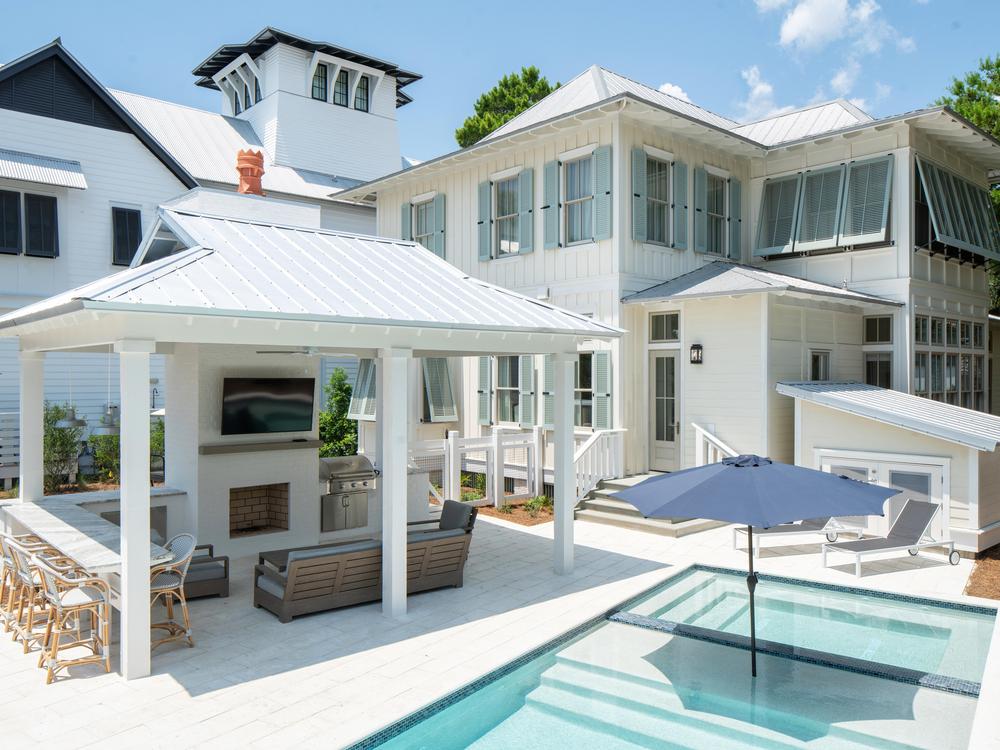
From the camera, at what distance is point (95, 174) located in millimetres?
17453

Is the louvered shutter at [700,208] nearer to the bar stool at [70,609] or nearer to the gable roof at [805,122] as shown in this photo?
the gable roof at [805,122]

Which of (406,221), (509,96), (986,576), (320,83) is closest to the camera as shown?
(986,576)

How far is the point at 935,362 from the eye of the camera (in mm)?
15297

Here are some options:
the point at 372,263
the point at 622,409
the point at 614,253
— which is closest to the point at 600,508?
the point at 622,409

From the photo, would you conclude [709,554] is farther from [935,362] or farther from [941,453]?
[935,362]

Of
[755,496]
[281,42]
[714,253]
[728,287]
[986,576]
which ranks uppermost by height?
[281,42]

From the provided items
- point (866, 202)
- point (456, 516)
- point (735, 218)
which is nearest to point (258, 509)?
point (456, 516)

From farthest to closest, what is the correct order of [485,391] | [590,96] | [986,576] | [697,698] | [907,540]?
1. [485,391]
2. [590,96]
3. [907,540]
4. [986,576]
5. [697,698]

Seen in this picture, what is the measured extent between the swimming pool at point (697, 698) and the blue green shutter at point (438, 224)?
11.3 metres

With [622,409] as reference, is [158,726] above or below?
below

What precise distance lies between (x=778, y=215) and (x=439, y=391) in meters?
8.16

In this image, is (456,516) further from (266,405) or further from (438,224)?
(438,224)

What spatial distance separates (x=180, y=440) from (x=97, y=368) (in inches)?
366

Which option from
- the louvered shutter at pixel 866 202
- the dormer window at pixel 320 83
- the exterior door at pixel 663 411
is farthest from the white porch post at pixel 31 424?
the dormer window at pixel 320 83
